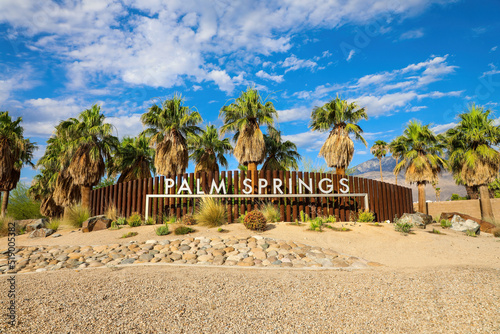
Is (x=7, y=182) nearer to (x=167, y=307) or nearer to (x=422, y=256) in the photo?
(x=167, y=307)

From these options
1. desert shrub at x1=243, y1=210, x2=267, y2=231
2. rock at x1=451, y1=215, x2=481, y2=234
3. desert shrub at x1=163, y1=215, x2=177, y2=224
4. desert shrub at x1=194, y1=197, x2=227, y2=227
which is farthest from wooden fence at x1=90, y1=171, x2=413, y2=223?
rock at x1=451, y1=215, x2=481, y2=234

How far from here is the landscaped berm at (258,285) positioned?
3430mm

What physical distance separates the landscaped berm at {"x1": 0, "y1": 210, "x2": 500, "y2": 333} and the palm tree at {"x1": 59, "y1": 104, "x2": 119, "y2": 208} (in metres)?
8.73

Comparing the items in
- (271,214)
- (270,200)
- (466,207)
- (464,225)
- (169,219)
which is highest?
(270,200)

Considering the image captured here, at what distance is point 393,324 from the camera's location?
345 centimetres

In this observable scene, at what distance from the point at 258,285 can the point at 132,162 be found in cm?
2080

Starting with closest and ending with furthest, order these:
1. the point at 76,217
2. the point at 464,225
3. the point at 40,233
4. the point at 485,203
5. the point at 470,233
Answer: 1. the point at 470,233
2. the point at 40,233
3. the point at 464,225
4. the point at 76,217
5. the point at 485,203

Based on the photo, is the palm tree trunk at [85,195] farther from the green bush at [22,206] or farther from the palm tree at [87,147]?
the green bush at [22,206]

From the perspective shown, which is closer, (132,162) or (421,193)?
(421,193)

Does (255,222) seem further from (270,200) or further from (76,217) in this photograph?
(76,217)

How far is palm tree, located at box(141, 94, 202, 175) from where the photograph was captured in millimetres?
17562

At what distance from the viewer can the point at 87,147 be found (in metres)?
17.9

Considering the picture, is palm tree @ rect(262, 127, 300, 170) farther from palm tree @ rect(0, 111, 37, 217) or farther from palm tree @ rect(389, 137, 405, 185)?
palm tree @ rect(0, 111, 37, 217)

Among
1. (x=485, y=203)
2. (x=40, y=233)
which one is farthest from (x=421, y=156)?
(x=40, y=233)
